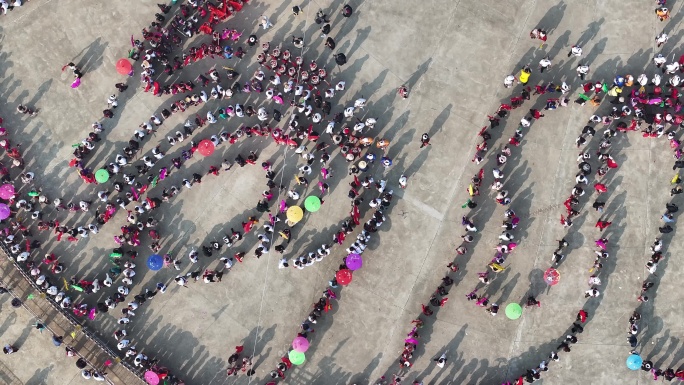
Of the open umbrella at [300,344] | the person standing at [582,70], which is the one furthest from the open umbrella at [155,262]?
the person standing at [582,70]

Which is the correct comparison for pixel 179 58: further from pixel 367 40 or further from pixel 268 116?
pixel 367 40

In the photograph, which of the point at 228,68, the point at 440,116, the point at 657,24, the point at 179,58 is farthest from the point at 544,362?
the point at 179,58

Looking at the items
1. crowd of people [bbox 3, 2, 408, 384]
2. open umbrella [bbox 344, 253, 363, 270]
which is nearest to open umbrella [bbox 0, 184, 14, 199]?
crowd of people [bbox 3, 2, 408, 384]

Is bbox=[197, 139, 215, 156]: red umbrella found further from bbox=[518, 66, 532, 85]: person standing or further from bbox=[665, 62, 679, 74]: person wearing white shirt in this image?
bbox=[665, 62, 679, 74]: person wearing white shirt

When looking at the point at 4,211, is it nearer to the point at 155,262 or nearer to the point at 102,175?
the point at 102,175

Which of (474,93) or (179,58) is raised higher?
(474,93)

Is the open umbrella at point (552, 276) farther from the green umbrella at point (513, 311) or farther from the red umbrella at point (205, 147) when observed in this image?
the red umbrella at point (205, 147)
